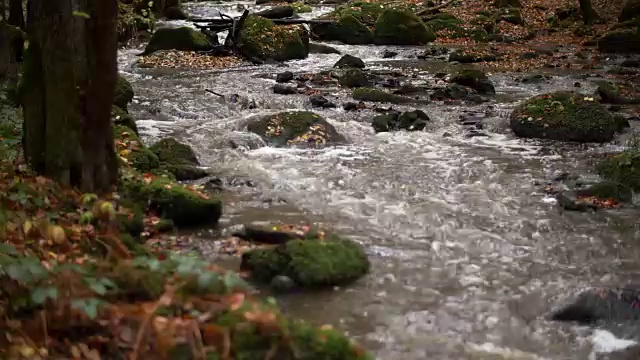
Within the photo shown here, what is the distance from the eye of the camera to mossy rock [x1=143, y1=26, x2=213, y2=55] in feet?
71.6

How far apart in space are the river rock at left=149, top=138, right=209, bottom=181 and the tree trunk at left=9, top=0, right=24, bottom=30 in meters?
5.31

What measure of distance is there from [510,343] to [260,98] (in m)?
11.3

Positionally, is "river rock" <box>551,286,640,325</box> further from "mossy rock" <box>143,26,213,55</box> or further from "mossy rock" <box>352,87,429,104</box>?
"mossy rock" <box>143,26,213,55</box>

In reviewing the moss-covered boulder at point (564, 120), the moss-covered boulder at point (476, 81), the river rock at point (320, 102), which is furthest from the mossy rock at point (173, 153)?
the moss-covered boulder at point (476, 81)

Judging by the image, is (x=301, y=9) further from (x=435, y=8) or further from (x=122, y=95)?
(x=122, y=95)

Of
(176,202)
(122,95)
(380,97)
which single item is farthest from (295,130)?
(176,202)

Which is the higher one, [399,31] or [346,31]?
[399,31]

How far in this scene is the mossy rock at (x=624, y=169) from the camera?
9766 mm

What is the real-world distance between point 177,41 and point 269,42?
2925 millimetres

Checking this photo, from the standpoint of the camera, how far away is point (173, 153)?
10438mm

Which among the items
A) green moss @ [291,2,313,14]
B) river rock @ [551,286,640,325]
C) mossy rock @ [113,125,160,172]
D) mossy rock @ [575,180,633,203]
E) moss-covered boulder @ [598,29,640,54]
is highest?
moss-covered boulder @ [598,29,640,54]

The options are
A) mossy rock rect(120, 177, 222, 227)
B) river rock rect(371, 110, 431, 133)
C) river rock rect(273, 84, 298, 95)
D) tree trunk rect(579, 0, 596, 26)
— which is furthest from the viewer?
tree trunk rect(579, 0, 596, 26)

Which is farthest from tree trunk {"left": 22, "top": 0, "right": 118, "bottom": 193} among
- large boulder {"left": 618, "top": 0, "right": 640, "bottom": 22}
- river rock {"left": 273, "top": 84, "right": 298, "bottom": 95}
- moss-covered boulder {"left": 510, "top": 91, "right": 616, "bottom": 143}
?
large boulder {"left": 618, "top": 0, "right": 640, "bottom": 22}

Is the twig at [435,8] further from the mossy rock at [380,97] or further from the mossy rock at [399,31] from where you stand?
the mossy rock at [380,97]
